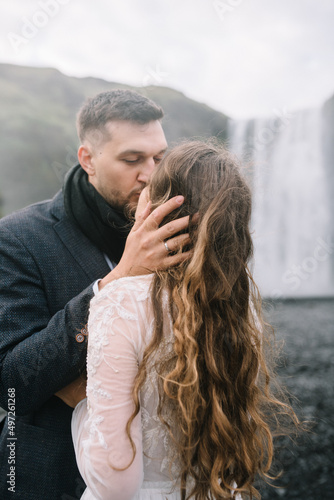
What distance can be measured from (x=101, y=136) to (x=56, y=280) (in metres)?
0.96

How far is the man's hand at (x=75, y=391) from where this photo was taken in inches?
62.0

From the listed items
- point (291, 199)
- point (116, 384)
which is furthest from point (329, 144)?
point (116, 384)

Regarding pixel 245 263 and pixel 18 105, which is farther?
pixel 18 105

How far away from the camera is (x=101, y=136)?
236 cm

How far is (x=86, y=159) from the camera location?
2.39 meters

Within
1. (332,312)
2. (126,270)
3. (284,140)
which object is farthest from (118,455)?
(284,140)

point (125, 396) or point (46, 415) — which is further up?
point (125, 396)

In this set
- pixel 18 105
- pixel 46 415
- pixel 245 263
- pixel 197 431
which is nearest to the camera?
pixel 197 431

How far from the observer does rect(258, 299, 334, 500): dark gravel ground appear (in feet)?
15.6

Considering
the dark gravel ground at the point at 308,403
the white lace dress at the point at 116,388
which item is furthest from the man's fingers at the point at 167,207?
the dark gravel ground at the point at 308,403

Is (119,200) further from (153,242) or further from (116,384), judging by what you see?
(116,384)

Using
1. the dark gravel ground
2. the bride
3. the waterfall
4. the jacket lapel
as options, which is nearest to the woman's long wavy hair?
the bride

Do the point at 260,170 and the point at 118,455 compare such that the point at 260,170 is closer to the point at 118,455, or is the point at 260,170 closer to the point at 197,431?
the point at 197,431

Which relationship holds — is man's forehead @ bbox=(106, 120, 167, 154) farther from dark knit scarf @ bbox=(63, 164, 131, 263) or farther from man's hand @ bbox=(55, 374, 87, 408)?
man's hand @ bbox=(55, 374, 87, 408)
